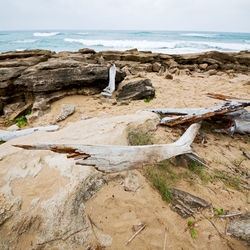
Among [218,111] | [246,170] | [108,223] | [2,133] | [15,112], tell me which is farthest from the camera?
[15,112]

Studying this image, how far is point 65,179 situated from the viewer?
2.18 meters

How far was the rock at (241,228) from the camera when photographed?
1782 millimetres

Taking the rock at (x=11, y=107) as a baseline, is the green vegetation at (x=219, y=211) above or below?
above

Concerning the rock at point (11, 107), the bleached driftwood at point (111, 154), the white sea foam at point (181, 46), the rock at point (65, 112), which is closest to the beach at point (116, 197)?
the bleached driftwood at point (111, 154)

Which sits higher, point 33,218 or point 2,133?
point 33,218

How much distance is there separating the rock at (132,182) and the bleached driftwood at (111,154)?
408mm

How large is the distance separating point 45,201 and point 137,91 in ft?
18.4

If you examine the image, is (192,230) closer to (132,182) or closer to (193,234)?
(193,234)

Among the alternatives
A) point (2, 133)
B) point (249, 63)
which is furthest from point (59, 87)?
point (249, 63)

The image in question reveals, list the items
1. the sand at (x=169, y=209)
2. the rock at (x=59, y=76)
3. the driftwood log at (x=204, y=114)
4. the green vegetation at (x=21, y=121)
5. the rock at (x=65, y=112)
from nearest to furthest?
the sand at (x=169, y=209) < the driftwood log at (x=204, y=114) < the rock at (x=65, y=112) < the green vegetation at (x=21, y=121) < the rock at (x=59, y=76)

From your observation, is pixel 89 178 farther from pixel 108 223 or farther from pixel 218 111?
pixel 218 111

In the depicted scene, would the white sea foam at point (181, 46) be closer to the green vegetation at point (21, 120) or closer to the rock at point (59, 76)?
the rock at point (59, 76)

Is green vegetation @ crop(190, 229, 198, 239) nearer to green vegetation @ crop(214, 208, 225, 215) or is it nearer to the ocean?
green vegetation @ crop(214, 208, 225, 215)

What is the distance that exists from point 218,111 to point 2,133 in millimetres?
6034
